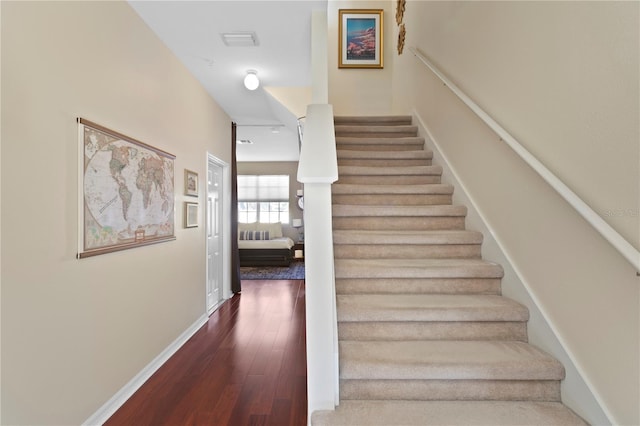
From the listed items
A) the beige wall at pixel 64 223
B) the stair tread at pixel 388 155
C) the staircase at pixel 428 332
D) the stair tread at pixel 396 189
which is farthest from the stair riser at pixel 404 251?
the beige wall at pixel 64 223

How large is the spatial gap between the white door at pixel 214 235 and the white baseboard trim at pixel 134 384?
3.57ft

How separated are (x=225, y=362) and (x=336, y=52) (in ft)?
14.2

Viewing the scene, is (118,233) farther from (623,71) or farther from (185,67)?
(623,71)

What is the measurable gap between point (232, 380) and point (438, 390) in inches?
61.1

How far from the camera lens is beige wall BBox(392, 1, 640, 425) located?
117cm

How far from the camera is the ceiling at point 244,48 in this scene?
2287 millimetres

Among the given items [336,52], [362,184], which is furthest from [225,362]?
[336,52]

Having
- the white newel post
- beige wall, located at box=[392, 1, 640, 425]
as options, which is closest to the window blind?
beige wall, located at box=[392, 1, 640, 425]

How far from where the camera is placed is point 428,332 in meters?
1.73

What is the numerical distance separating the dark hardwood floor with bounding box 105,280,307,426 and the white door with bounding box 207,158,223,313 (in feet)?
2.24

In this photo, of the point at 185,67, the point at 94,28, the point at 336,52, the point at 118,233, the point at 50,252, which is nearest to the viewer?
the point at 50,252

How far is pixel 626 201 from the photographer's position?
3.82ft

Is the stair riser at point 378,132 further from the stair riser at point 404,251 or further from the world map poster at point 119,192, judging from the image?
the world map poster at point 119,192

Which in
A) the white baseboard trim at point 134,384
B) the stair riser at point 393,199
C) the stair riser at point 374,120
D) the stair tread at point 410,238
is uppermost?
the stair riser at point 374,120
